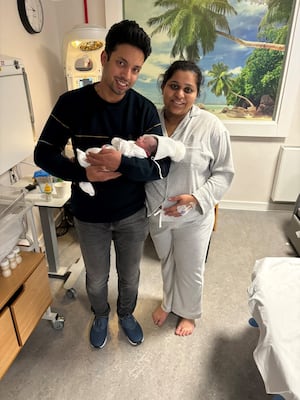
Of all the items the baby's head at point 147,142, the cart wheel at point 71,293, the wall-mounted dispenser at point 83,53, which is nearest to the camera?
the baby's head at point 147,142

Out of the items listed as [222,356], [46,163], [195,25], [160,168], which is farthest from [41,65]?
[222,356]

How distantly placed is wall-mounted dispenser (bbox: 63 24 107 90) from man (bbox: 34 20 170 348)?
4.18ft

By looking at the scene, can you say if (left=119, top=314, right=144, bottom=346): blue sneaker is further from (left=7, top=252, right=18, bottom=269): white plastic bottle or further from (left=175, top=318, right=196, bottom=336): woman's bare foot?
(left=7, top=252, right=18, bottom=269): white plastic bottle

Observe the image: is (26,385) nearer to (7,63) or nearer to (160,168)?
(160,168)

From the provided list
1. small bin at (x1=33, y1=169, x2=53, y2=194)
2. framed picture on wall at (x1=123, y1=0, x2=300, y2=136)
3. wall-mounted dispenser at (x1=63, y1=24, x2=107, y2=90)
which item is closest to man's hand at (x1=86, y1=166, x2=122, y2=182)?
small bin at (x1=33, y1=169, x2=53, y2=194)

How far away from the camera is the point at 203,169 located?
1252 mm

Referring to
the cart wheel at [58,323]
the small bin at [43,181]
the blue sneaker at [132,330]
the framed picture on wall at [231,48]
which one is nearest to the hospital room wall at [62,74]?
the framed picture on wall at [231,48]

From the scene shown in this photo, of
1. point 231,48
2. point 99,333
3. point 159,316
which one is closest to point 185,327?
point 159,316

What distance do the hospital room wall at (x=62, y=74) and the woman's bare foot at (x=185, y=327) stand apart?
1.62 metres

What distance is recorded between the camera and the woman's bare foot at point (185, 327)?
1.65 m

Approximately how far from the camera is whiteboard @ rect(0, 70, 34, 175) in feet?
5.40

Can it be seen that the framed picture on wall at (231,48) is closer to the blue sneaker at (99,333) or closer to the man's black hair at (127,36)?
the man's black hair at (127,36)

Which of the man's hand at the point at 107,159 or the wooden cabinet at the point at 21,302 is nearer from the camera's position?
the man's hand at the point at 107,159

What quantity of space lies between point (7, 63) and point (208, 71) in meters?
1.62
